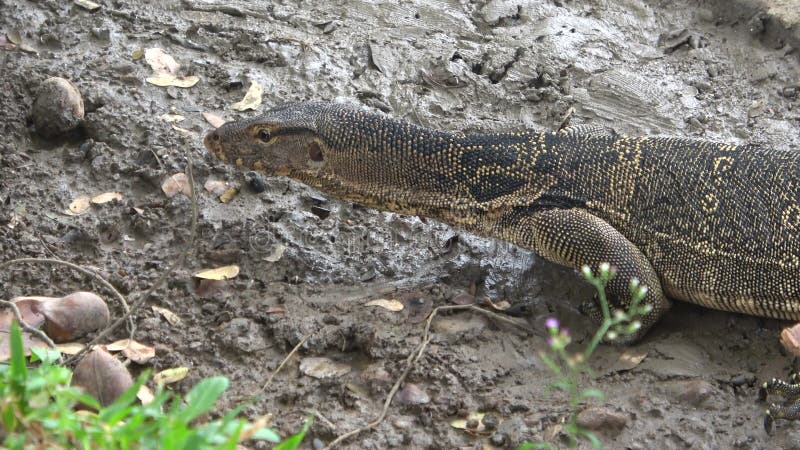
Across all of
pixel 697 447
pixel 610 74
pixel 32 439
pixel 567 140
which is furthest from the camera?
pixel 610 74

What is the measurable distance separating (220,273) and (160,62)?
2116 mm

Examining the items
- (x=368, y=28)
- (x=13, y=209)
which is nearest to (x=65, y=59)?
(x=13, y=209)

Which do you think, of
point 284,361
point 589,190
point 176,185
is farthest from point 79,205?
point 589,190

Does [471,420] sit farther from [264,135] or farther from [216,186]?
[216,186]

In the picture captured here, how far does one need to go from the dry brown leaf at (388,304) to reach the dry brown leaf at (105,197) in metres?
1.68

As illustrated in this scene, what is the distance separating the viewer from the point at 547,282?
16.5 ft

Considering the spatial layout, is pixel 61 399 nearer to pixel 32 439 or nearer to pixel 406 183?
pixel 32 439

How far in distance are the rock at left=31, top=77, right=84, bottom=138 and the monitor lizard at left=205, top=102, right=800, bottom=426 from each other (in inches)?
43.0

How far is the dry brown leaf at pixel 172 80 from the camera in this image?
19.6ft

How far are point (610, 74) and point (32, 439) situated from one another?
5340 mm

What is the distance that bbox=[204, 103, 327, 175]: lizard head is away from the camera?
16.0 feet

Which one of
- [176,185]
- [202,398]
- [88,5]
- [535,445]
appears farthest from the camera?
[88,5]

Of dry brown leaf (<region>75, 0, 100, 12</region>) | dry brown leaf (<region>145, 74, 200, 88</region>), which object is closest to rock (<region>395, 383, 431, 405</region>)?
dry brown leaf (<region>145, 74, 200, 88</region>)

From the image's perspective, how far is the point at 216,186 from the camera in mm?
5402
